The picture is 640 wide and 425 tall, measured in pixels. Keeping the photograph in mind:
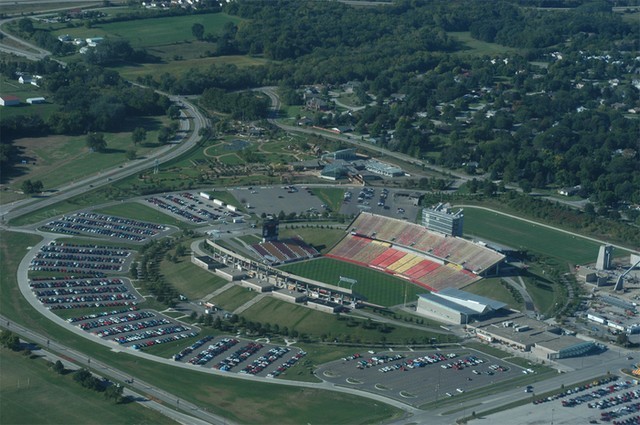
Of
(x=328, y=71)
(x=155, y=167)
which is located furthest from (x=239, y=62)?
(x=155, y=167)

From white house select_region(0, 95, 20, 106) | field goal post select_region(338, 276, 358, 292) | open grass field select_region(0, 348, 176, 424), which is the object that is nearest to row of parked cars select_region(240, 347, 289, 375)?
open grass field select_region(0, 348, 176, 424)

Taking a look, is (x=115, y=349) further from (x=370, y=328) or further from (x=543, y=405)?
(x=543, y=405)

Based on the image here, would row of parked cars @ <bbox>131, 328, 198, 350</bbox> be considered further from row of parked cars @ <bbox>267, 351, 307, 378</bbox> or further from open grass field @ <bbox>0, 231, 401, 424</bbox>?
row of parked cars @ <bbox>267, 351, 307, 378</bbox>

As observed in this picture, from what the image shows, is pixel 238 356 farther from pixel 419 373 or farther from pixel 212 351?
pixel 419 373

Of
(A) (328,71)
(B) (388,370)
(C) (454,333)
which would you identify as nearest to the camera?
(B) (388,370)

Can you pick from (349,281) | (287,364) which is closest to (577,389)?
(287,364)

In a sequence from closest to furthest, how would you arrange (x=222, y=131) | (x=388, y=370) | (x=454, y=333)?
(x=388, y=370) < (x=454, y=333) < (x=222, y=131)
